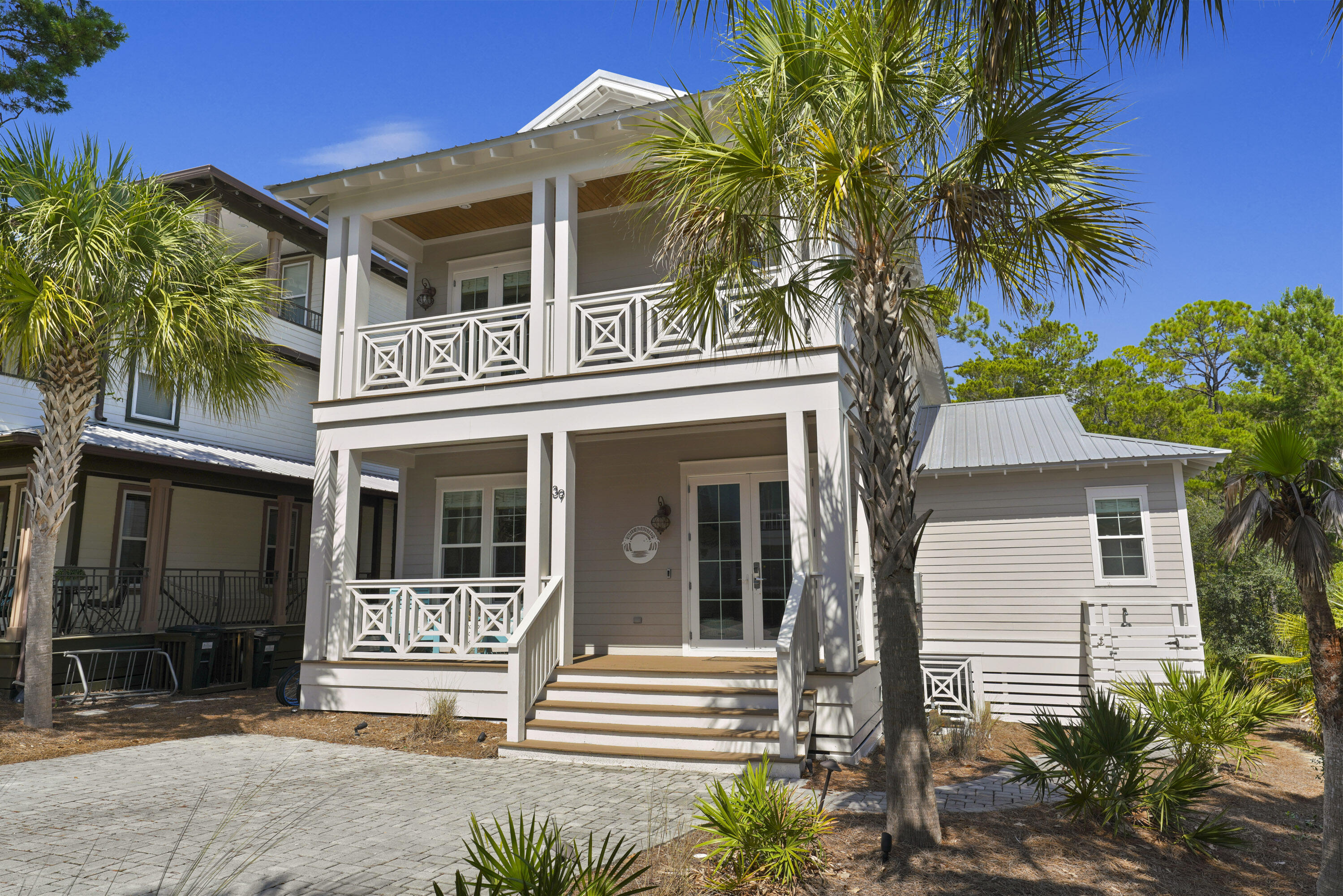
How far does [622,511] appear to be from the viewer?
1155 cm

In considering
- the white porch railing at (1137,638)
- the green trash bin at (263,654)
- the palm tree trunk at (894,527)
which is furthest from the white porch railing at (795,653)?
the green trash bin at (263,654)

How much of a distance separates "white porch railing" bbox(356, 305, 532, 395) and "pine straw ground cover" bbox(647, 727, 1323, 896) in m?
6.54

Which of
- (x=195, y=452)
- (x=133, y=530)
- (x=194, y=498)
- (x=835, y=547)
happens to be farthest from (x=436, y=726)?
(x=194, y=498)

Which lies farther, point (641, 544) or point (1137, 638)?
point (1137, 638)

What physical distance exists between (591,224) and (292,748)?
25.6 feet

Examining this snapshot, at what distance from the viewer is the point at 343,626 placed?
10.2 meters

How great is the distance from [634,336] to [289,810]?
6.32m

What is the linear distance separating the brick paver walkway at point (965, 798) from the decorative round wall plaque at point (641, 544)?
16.2 feet

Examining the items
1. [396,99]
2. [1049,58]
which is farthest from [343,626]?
[1049,58]

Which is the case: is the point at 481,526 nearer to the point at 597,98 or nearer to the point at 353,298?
the point at 353,298

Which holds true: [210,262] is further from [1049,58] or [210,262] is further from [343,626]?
[1049,58]

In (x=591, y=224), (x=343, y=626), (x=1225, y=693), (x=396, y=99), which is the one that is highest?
(x=396, y=99)

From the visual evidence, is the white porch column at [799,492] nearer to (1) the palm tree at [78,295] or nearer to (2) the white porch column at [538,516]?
(2) the white porch column at [538,516]

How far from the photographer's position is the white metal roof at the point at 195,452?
12.7m
